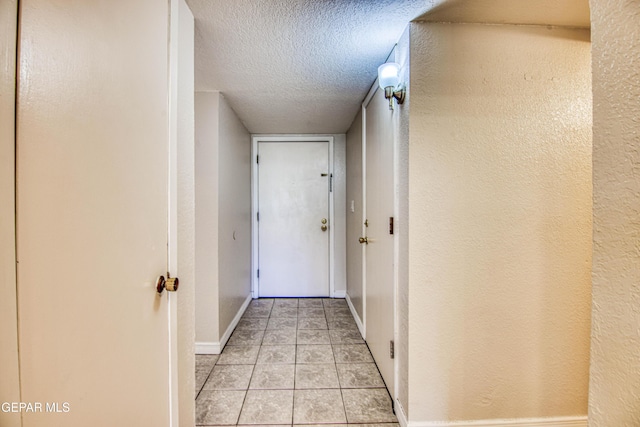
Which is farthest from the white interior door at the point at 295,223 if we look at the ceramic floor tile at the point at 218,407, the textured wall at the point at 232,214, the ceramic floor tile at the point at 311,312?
the ceramic floor tile at the point at 218,407

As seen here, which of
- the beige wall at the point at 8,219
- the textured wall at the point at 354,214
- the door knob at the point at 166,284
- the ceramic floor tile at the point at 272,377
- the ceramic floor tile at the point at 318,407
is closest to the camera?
the beige wall at the point at 8,219

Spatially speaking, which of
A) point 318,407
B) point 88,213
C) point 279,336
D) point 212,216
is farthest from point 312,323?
point 88,213

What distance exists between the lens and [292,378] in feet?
5.74

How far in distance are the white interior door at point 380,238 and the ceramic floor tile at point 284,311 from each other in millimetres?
983

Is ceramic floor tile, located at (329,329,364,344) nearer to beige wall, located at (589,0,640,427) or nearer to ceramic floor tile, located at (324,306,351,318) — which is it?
ceramic floor tile, located at (324,306,351,318)

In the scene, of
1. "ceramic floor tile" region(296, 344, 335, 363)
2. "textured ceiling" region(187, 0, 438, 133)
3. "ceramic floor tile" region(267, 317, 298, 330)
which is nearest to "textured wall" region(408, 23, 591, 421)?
"textured ceiling" region(187, 0, 438, 133)

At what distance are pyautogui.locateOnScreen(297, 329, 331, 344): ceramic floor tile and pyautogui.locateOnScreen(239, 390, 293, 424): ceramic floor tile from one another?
617 mm

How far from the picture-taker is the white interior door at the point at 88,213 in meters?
0.49

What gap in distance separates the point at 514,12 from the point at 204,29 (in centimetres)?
145

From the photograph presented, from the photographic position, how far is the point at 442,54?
4.09 feet

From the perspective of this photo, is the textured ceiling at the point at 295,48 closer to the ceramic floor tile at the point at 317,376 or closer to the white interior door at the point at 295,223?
the white interior door at the point at 295,223

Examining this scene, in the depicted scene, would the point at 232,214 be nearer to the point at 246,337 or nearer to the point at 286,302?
the point at 246,337

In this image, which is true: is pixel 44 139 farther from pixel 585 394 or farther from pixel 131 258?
pixel 585 394

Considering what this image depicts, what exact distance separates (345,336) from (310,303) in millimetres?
881
